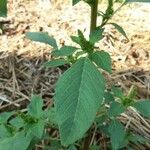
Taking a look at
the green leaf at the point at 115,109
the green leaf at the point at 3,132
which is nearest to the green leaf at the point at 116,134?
the green leaf at the point at 115,109

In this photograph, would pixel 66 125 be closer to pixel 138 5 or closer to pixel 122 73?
pixel 122 73

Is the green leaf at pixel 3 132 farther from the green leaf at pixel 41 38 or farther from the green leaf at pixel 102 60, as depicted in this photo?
the green leaf at pixel 102 60

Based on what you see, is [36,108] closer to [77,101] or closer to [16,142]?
[16,142]

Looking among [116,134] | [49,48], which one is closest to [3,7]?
[116,134]

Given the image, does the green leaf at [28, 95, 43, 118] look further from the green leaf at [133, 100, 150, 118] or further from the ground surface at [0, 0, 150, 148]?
the ground surface at [0, 0, 150, 148]

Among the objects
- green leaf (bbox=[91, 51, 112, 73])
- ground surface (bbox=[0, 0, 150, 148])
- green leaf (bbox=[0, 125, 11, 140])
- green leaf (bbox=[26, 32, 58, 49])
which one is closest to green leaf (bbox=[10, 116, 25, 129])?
green leaf (bbox=[0, 125, 11, 140])

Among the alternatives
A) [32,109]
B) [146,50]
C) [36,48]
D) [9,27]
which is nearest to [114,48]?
[146,50]
